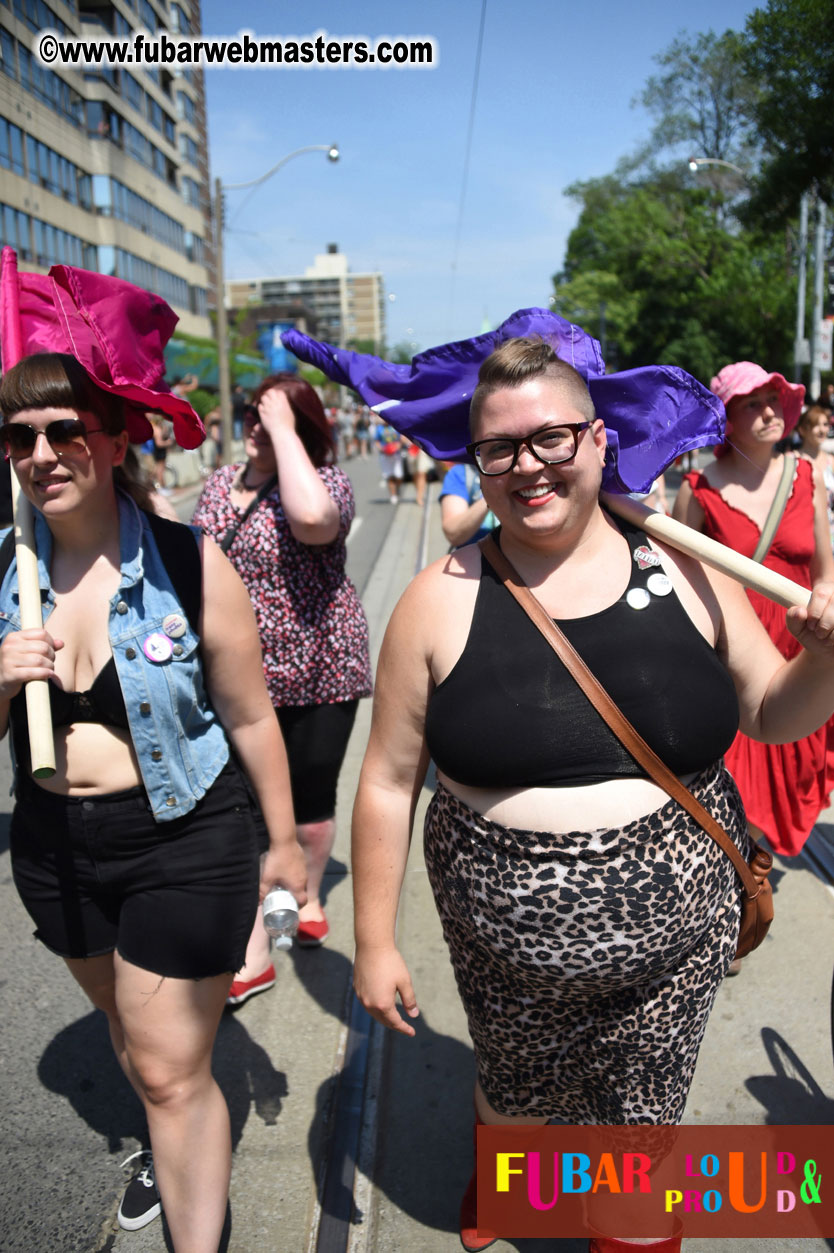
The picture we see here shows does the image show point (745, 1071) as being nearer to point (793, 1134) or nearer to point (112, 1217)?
point (793, 1134)

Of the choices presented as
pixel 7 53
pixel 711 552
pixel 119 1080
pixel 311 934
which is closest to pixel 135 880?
pixel 119 1080

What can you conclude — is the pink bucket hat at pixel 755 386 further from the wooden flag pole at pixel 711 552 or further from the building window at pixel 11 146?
the building window at pixel 11 146

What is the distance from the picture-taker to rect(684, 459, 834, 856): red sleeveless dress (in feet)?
11.4

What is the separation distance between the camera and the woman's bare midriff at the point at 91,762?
208 cm

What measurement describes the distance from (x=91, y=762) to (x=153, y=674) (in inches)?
9.0

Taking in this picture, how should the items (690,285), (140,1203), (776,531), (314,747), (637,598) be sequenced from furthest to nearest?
1. (690,285)
2. (776,531)
3. (314,747)
4. (140,1203)
5. (637,598)

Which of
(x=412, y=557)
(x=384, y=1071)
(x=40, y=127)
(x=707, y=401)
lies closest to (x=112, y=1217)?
(x=384, y=1071)

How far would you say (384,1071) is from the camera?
119 inches

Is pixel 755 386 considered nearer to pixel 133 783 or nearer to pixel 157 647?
pixel 157 647

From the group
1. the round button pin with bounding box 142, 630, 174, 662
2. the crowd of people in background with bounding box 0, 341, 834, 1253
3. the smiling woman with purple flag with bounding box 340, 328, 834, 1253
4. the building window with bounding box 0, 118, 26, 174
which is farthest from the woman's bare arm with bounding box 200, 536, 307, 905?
the building window with bounding box 0, 118, 26, 174

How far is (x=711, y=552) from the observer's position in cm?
187

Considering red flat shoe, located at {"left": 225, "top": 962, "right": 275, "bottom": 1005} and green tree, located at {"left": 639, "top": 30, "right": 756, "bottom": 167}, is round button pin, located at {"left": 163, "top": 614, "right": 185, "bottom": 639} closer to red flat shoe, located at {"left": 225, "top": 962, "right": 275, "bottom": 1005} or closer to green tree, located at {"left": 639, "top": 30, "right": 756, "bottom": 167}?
red flat shoe, located at {"left": 225, "top": 962, "right": 275, "bottom": 1005}

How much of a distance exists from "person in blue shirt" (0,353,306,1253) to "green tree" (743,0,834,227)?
275 inches

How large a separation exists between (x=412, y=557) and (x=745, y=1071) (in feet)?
32.9
